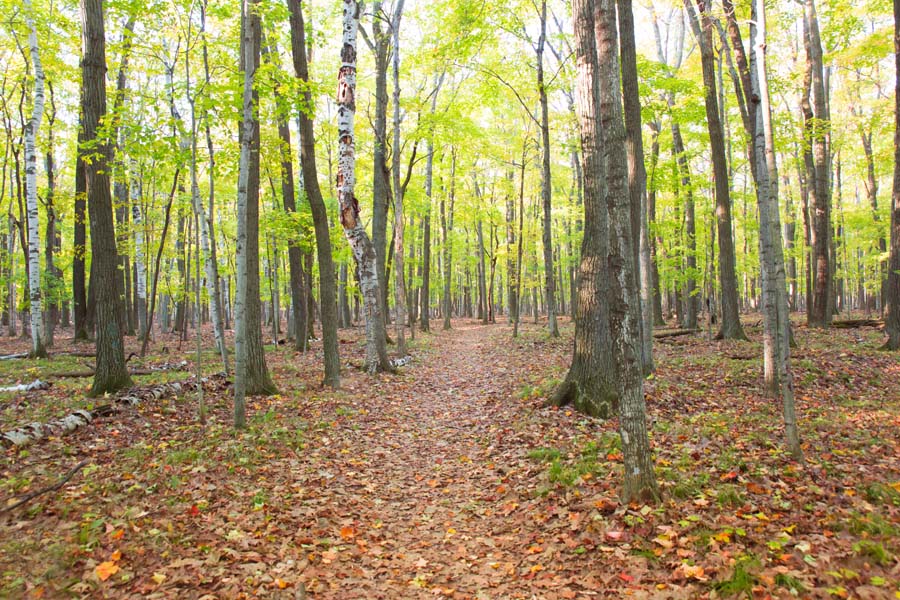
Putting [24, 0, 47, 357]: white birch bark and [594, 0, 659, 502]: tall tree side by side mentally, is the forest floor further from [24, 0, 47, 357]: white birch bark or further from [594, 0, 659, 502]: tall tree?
[24, 0, 47, 357]: white birch bark

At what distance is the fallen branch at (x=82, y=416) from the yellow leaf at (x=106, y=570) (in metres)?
3.21

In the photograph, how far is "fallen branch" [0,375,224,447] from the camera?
18.8 feet

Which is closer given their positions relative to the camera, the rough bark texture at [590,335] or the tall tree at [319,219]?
the rough bark texture at [590,335]

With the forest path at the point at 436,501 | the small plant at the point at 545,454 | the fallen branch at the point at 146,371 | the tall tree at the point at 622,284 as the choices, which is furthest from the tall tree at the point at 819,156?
the fallen branch at the point at 146,371

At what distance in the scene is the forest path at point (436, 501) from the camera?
13.0ft

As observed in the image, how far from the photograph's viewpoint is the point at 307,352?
1650 centimetres

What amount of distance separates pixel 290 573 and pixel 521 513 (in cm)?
239

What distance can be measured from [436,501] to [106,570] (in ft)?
10.4

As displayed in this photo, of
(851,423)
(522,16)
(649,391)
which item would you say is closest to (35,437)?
(649,391)

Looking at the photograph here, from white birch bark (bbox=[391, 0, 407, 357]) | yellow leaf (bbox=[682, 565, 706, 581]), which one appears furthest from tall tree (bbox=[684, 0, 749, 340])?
yellow leaf (bbox=[682, 565, 706, 581])

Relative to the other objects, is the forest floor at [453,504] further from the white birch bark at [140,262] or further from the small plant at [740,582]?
the white birch bark at [140,262]

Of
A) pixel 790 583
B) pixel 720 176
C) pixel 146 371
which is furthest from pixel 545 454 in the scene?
pixel 720 176

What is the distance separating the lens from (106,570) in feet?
11.7

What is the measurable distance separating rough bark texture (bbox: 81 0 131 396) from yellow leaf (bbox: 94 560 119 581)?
19.5ft
